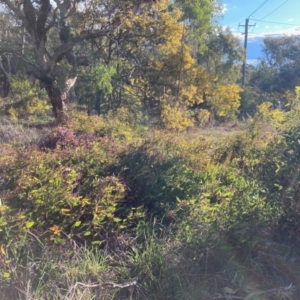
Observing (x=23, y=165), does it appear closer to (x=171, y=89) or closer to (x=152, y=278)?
(x=152, y=278)

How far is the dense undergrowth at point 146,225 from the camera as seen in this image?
3.37 m

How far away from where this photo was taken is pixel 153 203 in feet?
15.9

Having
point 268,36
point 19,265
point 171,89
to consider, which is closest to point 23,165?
point 19,265

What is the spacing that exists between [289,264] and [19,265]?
2.30 metres

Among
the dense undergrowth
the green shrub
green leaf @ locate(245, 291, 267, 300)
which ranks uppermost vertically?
the green shrub

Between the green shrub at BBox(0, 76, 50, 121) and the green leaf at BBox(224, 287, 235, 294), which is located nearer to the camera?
the green leaf at BBox(224, 287, 235, 294)

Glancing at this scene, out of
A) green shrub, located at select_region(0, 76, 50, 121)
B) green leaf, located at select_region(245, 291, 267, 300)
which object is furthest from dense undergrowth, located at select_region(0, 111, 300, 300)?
green shrub, located at select_region(0, 76, 50, 121)

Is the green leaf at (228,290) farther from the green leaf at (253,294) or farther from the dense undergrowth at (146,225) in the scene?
the green leaf at (253,294)

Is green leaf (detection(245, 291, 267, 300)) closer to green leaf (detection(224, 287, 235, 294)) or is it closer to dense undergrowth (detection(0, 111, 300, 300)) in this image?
dense undergrowth (detection(0, 111, 300, 300))

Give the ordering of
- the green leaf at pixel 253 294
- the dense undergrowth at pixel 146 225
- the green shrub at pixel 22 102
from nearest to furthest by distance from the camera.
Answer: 1. the green leaf at pixel 253 294
2. the dense undergrowth at pixel 146 225
3. the green shrub at pixel 22 102

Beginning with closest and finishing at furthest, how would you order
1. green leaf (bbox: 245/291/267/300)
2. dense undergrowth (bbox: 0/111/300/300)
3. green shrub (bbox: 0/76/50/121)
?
green leaf (bbox: 245/291/267/300) → dense undergrowth (bbox: 0/111/300/300) → green shrub (bbox: 0/76/50/121)

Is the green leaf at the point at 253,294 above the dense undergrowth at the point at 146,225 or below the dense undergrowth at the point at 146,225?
below

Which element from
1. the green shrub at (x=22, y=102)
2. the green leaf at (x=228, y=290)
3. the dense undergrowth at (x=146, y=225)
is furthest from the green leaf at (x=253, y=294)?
the green shrub at (x=22, y=102)

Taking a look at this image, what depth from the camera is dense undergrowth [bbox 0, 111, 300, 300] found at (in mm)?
3369
